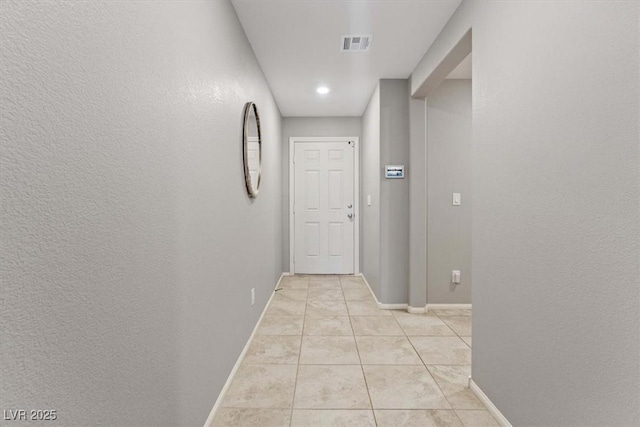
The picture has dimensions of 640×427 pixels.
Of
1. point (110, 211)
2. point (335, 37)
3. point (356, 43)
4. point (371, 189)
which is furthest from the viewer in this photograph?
Result: point (371, 189)

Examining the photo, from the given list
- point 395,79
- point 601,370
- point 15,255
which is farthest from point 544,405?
point 395,79

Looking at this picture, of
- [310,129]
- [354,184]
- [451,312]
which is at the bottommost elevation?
[451,312]

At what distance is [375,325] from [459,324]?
79cm

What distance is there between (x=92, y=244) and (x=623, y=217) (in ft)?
4.75

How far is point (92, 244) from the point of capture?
30.6 inches

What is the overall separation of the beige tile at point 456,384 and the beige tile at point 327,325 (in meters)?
0.82

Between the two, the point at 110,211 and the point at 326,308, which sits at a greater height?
the point at 110,211

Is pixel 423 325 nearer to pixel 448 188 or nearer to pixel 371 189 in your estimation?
pixel 448 188

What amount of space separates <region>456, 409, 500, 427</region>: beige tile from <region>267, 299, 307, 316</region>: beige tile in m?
1.80

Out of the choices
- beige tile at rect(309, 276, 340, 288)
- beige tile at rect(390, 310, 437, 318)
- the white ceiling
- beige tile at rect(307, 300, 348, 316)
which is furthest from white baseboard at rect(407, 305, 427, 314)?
the white ceiling

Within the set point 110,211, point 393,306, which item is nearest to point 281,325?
point 393,306

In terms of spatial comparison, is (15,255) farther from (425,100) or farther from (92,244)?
(425,100)

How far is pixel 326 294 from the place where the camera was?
3928 mm

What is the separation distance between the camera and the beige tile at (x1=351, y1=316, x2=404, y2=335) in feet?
9.12
